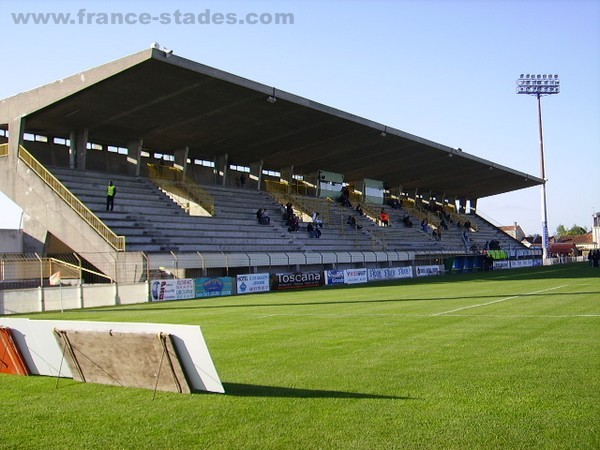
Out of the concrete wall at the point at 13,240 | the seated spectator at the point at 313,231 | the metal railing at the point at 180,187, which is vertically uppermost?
the metal railing at the point at 180,187

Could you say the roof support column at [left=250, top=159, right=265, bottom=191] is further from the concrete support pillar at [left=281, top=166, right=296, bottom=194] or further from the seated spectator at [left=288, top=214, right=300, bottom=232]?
the seated spectator at [left=288, top=214, right=300, bottom=232]

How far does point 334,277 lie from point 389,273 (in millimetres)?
6282

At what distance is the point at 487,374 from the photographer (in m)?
9.71

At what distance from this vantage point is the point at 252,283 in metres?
36.6

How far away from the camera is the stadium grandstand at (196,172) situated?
113 ft

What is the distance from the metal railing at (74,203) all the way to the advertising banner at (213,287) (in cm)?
405

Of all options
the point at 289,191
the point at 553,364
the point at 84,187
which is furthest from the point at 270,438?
the point at 289,191

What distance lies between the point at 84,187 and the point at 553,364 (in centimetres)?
3377

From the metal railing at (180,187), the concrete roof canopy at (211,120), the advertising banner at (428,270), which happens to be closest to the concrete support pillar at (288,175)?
the concrete roof canopy at (211,120)

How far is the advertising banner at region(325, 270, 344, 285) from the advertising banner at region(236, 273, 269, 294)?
214 inches

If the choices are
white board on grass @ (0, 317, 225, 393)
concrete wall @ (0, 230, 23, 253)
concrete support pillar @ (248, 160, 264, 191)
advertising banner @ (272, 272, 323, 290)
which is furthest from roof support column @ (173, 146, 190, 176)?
white board on grass @ (0, 317, 225, 393)

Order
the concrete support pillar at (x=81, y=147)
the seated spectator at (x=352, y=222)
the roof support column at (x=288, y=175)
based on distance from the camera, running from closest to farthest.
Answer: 1. the concrete support pillar at (x=81, y=147)
2. the seated spectator at (x=352, y=222)
3. the roof support column at (x=288, y=175)

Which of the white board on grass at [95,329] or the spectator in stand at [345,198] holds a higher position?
the spectator in stand at [345,198]

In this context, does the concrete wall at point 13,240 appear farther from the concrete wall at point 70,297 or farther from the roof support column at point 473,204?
the roof support column at point 473,204
